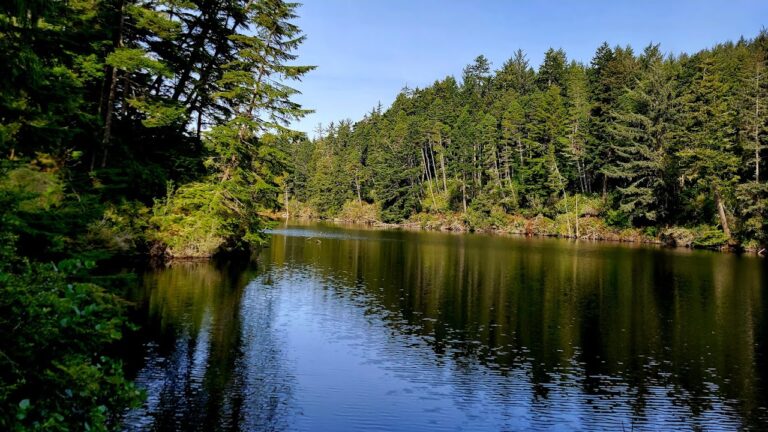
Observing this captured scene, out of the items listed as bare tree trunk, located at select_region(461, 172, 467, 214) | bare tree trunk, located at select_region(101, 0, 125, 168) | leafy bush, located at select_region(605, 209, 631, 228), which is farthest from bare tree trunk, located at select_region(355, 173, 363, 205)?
bare tree trunk, located at select_region(101, 0, 125, 168)

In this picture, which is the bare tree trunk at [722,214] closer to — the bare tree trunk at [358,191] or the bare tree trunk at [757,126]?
the bare tree trunk at [757,126]

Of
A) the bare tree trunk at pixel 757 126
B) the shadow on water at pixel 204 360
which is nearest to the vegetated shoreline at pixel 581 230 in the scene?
the bare tree trunk at pixel 757 126

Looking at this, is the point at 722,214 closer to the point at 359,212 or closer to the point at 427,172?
the point at 427,172

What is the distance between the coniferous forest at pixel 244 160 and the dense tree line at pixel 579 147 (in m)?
0.32

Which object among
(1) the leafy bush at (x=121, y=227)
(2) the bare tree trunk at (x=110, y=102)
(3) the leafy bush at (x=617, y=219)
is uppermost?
(2) the bare tree trunk at (x=110, y=102)

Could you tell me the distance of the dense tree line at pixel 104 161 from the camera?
5094 millimetres

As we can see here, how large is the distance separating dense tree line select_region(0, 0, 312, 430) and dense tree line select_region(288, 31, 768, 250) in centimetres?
4290

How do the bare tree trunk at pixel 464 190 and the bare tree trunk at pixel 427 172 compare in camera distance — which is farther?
the bare tree trunk at pixel 427 172

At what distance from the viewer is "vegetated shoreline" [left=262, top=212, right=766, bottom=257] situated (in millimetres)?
52875

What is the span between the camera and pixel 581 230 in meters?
66.1

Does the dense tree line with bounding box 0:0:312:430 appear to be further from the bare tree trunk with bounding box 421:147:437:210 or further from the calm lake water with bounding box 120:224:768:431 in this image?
the bare tree trunk with bounding box 421:147:437:210

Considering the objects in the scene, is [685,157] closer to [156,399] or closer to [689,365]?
[689,365]

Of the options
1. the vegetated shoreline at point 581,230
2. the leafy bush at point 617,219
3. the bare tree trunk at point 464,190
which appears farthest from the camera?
the bare tree trunk at point 464,190

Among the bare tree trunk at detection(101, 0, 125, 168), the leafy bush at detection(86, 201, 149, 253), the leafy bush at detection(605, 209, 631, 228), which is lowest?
the leafy bush at detection(86, 201, 149, 253)
